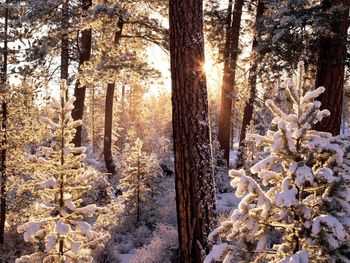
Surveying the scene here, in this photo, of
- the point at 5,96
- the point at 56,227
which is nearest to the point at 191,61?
the point at 56,227

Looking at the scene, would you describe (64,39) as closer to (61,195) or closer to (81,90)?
(81,90)

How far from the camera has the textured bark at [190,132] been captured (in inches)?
205

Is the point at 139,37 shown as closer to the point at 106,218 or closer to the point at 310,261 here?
the point at 106,218

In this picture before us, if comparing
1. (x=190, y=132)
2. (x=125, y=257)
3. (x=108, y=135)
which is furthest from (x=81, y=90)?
(x=190, y=132)

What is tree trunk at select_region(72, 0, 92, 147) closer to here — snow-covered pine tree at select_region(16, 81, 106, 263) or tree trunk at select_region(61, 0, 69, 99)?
tree trunk at select_region(61, 0, 69, 99)

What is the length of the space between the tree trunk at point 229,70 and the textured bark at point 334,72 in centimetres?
759

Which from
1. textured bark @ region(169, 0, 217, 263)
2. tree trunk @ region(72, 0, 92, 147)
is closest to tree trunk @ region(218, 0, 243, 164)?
tree trunk @ region(72, 0, 92, 147)

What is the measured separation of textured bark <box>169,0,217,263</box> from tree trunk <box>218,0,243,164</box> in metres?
10.4

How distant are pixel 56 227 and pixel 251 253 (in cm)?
309

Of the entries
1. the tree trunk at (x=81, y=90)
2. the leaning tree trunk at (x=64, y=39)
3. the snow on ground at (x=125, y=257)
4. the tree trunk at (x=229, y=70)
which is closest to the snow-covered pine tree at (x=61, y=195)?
the snow on ground at (x=125, y=257)

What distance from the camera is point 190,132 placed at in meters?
5.30

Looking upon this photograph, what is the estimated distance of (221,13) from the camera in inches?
651

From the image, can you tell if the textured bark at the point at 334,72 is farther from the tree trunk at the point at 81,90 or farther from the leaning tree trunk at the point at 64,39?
the tree trunk at the point at 81,90

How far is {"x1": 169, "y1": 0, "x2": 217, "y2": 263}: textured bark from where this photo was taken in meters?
5.21
